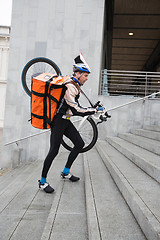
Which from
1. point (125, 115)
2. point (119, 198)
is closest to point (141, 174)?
point (119, 198)

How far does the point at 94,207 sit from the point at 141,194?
0.48 metres

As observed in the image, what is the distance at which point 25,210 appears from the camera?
2.37 m

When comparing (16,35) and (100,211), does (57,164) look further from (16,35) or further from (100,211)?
(16,35)

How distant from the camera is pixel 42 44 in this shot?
22.2 feet

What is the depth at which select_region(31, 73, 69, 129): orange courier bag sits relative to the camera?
2.56 metres

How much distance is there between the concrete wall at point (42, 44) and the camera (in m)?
6.63

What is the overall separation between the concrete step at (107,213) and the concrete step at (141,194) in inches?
2.6

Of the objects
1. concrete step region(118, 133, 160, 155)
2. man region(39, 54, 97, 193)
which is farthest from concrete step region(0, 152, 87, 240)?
concrete step region(118, 133, 160, 155)

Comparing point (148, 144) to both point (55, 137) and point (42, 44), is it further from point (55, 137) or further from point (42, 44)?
point (42, 44)

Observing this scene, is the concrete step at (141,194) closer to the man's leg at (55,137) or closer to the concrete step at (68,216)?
the concrete step at (68,216)

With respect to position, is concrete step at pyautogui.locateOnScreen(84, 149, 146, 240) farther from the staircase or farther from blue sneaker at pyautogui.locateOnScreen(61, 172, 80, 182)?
blue sneaker at pyautogui.locateOnScreen(61, 172, 80, 182)

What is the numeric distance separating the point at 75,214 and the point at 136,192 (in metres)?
0.67

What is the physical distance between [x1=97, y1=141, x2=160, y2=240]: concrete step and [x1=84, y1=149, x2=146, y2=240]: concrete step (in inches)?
2.6

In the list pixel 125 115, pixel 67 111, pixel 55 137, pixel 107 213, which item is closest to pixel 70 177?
pixel 55 137
